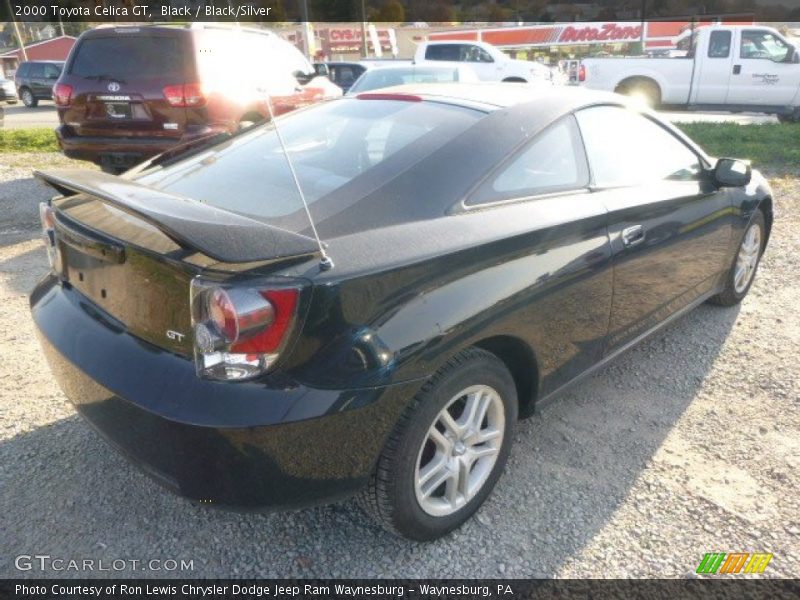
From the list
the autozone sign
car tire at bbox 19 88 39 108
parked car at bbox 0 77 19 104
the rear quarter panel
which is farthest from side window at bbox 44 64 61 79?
the rear quarter panel

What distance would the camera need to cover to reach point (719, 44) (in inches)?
561

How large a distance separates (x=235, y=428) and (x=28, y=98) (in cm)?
2959

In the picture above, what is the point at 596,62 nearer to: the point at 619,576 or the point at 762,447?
the point at 762,447

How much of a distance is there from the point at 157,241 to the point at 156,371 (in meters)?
0.39

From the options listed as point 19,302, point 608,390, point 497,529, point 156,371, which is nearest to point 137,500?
point 156,371

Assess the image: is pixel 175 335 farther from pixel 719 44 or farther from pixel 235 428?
pixel 719 44

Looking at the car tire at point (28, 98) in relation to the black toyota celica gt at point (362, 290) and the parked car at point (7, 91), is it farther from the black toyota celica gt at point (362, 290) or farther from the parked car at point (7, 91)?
the black toyota celica gt at point (362, 290)

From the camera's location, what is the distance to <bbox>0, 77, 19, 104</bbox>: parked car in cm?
2475

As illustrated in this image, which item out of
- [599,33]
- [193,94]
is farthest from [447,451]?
[599,33]

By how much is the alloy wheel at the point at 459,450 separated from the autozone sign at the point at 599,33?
32802 millimetres

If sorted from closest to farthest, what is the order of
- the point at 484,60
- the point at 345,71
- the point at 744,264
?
the point at 744,264, the point at 484,60, the point at 345,71

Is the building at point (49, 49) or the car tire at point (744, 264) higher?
the building at point (49, 49)

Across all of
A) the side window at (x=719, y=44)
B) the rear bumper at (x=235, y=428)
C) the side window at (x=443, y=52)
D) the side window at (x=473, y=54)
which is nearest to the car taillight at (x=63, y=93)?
the rear bumper at (x=235, y=428)

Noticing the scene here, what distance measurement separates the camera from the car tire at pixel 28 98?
25503mm
